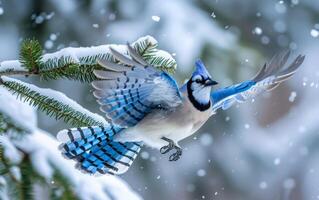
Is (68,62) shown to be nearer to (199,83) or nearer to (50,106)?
(50,106)

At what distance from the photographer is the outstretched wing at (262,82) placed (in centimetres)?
106

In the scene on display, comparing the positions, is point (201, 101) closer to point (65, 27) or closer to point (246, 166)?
point (65, 27)

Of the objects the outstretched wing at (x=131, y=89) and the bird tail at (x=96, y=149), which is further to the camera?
the bird tail at (x=96, y=149)

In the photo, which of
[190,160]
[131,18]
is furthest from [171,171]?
[131,18]

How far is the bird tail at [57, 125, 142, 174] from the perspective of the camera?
1.06 meters

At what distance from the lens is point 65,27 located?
8.41 ft

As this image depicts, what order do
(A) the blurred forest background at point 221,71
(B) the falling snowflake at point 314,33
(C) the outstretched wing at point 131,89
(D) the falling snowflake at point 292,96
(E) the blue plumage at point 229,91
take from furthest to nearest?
1. (D) the falling snowflake at point 292,96
2. (B) the falling snowflake at point 314,33
3. (A) the blurred forest background at point 221,71
4. (E) the blue plumage at point 229,91
5. (C) the outstretched wing at point 131,89

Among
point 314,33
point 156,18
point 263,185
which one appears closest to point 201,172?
point 263,185

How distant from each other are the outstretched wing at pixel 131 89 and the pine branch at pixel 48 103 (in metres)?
0.11

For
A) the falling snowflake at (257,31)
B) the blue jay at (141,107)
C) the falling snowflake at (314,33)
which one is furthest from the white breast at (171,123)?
the falling snowflake at (257,31)

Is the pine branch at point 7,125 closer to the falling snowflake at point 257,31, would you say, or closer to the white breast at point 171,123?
the white breast at point 171,123

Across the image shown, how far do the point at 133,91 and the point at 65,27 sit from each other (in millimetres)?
1612

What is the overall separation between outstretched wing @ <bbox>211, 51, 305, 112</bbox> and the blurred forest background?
2.14 feet

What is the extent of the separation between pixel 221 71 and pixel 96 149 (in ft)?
4.44
